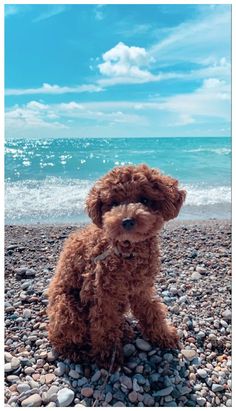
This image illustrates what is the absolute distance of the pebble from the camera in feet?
10.8

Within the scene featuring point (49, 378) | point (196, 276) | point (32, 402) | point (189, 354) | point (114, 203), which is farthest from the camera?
point (196, 276)

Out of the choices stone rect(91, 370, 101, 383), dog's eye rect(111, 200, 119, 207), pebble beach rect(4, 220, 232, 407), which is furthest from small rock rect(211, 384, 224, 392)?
dog's eye rect(111, 200, 119, 207)

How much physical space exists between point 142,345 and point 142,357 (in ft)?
0.50

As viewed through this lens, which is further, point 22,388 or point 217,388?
point 217,388

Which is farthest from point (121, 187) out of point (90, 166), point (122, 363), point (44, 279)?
point (90, 166)

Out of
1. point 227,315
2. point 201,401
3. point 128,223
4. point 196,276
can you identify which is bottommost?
point 201,401

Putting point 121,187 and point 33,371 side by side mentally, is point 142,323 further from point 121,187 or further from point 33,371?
point 121,187

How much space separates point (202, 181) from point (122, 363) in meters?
12.9

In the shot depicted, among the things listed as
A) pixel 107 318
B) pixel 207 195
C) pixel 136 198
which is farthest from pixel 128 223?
pixel 207 195

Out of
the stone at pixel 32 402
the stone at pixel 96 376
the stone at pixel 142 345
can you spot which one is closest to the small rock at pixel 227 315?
the stone at pixel 142 345

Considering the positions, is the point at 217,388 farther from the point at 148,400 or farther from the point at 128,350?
the point at 128,350

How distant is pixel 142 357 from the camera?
381 cm

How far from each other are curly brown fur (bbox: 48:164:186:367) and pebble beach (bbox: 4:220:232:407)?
178mm

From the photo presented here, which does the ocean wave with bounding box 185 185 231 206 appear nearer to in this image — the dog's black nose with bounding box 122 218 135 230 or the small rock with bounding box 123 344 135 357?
the small rock with bounding box 123 344 135 357
